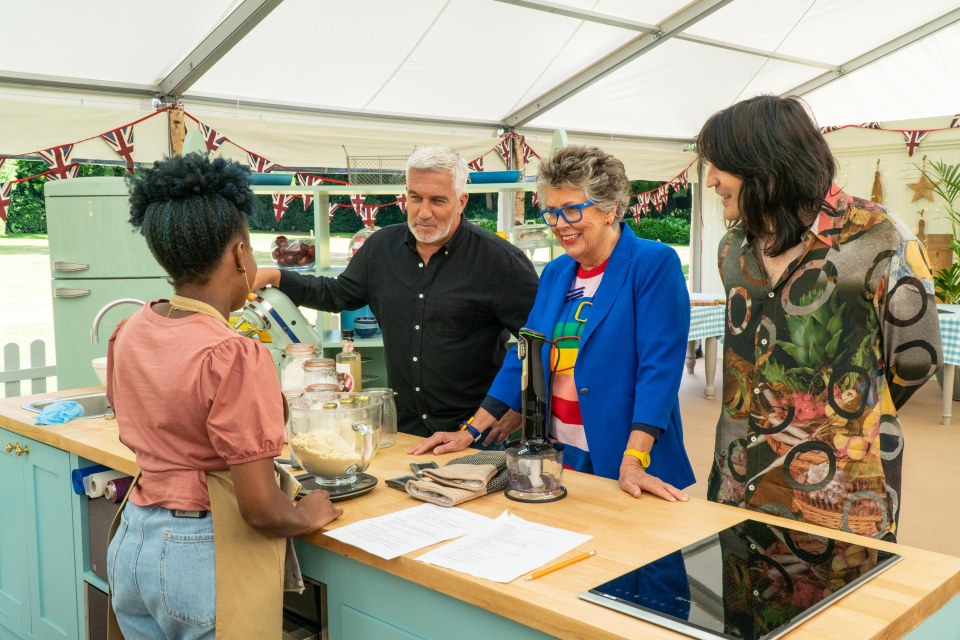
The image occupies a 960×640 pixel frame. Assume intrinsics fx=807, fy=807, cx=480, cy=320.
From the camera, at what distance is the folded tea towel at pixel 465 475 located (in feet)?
5.86

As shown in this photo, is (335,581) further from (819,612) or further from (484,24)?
(484,24)

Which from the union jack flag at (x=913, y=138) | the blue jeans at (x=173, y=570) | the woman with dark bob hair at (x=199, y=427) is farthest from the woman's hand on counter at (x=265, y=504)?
the union jack flag at (x=913, y=138)

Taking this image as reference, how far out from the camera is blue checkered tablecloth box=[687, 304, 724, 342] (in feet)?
22.6

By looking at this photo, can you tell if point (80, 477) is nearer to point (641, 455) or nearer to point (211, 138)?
point (641, 455)

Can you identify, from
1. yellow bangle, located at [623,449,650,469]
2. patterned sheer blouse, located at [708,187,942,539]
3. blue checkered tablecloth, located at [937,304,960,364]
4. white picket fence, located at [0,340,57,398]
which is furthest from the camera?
blue checkered tablecloth, located at [937,304,960,364]

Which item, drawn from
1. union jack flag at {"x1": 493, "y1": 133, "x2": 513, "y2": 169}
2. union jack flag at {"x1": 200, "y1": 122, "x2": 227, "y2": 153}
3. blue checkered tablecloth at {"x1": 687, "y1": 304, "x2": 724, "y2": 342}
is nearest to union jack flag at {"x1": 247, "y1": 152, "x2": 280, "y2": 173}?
union jack flag at {"x1": 200, "y1": 122, "x2": 227, "y2": 153}

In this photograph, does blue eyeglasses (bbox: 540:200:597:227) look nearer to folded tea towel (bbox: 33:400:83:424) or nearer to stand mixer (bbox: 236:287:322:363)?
stand mixer (bbox: 236:287:322:363)

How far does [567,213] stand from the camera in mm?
2070

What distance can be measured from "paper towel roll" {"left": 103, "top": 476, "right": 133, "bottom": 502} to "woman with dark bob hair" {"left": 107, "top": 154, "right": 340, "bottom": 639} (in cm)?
75

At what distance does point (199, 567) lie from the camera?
146 centimetres

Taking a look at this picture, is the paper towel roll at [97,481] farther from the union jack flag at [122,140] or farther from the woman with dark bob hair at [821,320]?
the union jack flag at [122,140]

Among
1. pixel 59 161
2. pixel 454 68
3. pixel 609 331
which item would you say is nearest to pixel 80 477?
pixel 609 331

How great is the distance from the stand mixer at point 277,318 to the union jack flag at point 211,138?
3110 mm

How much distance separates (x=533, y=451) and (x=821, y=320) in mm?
675
